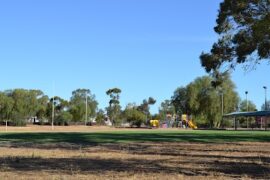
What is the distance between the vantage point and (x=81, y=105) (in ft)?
441

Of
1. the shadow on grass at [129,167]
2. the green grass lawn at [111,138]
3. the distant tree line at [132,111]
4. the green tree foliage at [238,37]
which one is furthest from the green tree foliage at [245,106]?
the shadow on grass at [129,167]

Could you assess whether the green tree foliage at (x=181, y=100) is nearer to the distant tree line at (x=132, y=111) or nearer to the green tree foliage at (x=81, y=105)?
the distant tree line at (x=132, y=111)

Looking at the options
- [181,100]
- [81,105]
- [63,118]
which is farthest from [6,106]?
[181,100]

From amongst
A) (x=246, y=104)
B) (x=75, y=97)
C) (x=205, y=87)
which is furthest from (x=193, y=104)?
(x=75, y=97)

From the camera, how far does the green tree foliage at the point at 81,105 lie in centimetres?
13175

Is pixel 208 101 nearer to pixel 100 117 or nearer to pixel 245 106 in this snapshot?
pixel 245 106

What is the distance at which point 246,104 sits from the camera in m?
142

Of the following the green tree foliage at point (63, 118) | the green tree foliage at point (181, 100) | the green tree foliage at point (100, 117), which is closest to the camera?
the green tree foliage at point (63, 118)

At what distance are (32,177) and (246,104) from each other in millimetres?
133714

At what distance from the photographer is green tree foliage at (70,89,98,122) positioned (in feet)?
432

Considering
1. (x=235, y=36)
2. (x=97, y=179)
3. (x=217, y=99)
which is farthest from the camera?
(x=217, y=99)

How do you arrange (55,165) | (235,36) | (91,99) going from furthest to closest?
(91,99) → (235,36) → (55,165)

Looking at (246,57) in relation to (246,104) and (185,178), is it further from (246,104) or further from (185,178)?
(246,104)

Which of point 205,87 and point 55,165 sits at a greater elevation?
point 205,87
